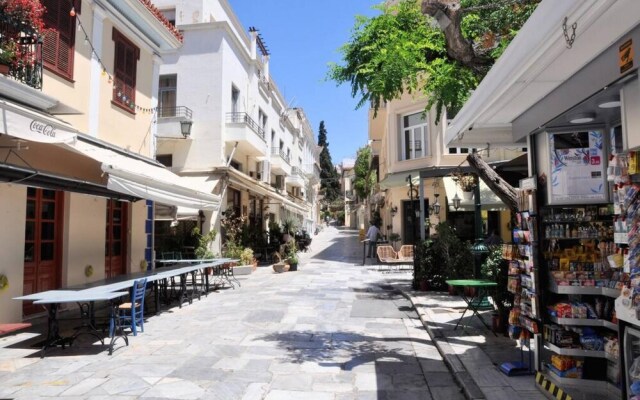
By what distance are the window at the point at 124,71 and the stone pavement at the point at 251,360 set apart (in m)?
5.27

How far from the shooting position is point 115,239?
1134 centimetres

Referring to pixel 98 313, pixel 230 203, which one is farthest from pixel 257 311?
pixel 230 203

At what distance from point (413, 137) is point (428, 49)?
42.3 feet

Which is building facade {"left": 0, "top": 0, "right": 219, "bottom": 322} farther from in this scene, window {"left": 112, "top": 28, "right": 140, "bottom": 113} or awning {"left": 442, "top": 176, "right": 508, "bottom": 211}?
awning {"left": 442, "top": 176, "right": 508, "bottom": 211}

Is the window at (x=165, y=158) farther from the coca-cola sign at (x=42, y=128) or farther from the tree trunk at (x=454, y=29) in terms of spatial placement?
the tree trunk at (x=454, y=29)

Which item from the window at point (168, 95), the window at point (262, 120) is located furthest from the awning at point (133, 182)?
the window at point (262, 120)

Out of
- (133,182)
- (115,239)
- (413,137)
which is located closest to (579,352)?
(133,182)

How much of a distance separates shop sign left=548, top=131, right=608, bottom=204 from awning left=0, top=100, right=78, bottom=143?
21.0 ft

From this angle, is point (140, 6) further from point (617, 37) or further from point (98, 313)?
point (617, 37)

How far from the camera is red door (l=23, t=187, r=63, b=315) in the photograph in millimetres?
8172

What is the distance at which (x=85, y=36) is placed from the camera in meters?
9.64

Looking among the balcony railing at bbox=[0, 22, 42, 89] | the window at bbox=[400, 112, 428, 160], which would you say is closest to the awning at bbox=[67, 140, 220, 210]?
the balcony railing at bbox=[0, 22, 42, 89]

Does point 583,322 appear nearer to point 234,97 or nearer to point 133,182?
point 133,182

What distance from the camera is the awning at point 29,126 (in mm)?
5777
